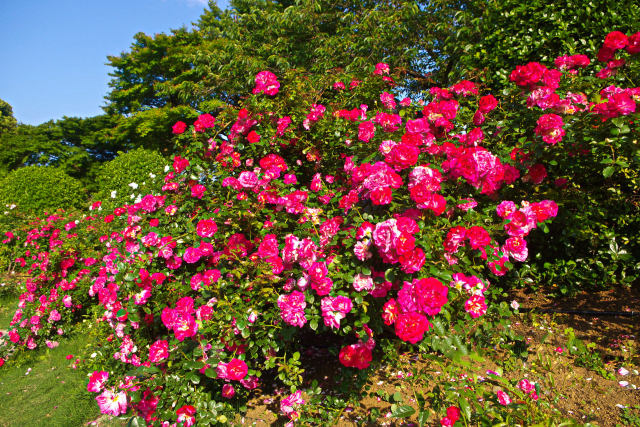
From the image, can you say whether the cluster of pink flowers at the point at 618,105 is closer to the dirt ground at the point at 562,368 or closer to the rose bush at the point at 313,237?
the rose bush at the point at 313,237

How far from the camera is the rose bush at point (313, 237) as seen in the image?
174 centimetres

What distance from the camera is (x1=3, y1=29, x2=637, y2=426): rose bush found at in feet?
5.72

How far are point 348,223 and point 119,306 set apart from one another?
5.74 ft

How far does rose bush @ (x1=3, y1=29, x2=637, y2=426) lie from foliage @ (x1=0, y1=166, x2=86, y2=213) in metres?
8.65

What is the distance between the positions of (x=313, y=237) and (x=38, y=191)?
1083cm

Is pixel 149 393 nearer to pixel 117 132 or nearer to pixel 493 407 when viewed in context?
pixel 493 407

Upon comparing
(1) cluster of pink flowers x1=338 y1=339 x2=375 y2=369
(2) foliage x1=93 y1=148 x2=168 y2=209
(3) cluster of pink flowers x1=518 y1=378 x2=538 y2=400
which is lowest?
(3) cluster of pink flowers x1=518 y1=378 x2=538 y2=400

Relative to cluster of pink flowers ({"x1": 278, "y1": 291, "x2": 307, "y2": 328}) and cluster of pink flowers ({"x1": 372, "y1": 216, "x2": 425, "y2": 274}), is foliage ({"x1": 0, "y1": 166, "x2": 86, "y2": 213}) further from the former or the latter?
cluster of pink flowers ({"x1": 372, "y1": 216, "x2": 425, "y2": 274})

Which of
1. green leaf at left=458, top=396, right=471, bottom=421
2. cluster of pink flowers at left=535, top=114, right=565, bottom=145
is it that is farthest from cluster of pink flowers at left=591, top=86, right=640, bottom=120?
green leaf at left=458, top=396, right=471, bottom=421

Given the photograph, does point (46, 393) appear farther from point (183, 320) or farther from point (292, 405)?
point (292, 405)

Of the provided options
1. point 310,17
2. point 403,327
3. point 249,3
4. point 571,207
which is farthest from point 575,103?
point 249,3

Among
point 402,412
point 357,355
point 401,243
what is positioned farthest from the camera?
point 357,355

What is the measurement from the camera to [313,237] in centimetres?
192

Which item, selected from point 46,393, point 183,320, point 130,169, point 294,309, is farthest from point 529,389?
point 130,169
